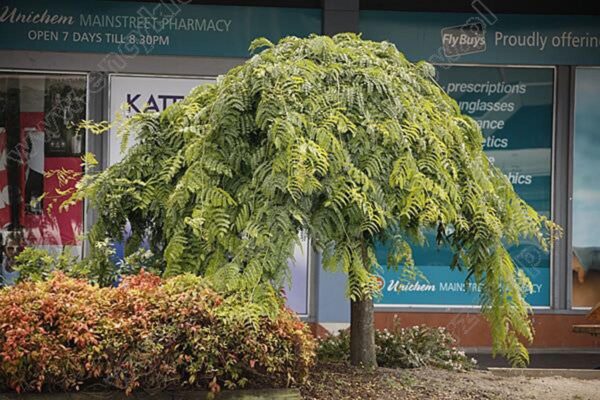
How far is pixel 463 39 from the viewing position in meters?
12.0

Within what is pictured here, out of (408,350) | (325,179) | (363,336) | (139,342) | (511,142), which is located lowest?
(408,350)

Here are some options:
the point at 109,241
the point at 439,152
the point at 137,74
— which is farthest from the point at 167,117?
the point at 137,74

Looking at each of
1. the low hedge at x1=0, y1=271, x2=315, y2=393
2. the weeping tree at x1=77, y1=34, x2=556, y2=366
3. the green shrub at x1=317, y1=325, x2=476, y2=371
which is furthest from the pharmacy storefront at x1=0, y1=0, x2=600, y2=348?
the low hedge at x1=0, y1=271, x2=315, y2=393

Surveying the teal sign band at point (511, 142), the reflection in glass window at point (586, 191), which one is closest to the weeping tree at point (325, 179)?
the teal sign band at point (511, 142)

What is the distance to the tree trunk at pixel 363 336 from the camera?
25.1 ft

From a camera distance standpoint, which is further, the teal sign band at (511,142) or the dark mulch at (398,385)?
the teal sign band at (511,142)

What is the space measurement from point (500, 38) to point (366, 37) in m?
1.69

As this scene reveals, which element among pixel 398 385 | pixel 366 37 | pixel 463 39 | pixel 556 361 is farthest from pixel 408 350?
pixel 463 39

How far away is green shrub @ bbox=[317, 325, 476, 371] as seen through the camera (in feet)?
26.6

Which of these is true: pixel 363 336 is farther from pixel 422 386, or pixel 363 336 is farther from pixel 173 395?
pixel 173 395

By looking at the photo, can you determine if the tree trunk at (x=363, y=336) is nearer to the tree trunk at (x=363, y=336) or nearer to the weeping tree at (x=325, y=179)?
the tree trunk at (x=363, y=336)

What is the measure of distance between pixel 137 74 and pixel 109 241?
4.49m

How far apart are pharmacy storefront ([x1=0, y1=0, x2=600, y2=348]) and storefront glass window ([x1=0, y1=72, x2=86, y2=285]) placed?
0.01 metres

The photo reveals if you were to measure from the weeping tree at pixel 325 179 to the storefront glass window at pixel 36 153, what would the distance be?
4.37m
